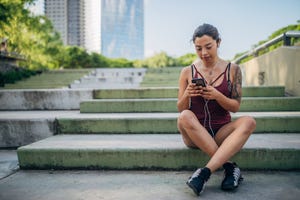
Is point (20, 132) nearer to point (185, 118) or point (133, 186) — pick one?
point (133, 186)

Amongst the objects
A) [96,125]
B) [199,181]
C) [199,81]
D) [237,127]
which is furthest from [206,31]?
[96,125]

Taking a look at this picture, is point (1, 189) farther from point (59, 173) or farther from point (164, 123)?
point (164, 123)

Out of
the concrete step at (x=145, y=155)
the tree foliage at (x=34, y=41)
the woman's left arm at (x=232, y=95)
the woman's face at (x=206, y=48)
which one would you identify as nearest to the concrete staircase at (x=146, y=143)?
the concrete step at (x=145, y=155)

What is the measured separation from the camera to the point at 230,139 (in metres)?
1.97

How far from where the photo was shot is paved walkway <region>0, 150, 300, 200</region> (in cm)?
186

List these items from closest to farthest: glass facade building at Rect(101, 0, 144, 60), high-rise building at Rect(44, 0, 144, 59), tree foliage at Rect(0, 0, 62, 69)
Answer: tree foliage at Rect(0, 0, 62, 69), high-rise building at Rect(44, 0, 144, 59), glass facade building at Rect(101, 0, 144, 60)

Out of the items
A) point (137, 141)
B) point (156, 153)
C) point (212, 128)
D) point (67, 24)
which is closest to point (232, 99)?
point (212, 128)

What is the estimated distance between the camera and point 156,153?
239cm

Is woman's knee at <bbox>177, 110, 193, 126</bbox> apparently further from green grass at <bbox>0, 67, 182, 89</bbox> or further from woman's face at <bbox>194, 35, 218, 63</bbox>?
green grass at <bbox>0, 67, 182, 89</bbox>

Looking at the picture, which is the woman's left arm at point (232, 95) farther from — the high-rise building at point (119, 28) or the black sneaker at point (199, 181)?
the high-rise building at point (119, 28)

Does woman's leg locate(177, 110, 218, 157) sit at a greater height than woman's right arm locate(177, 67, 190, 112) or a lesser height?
lesser

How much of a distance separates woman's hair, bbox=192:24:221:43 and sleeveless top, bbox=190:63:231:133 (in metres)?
0.32

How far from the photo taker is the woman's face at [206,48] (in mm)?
2062

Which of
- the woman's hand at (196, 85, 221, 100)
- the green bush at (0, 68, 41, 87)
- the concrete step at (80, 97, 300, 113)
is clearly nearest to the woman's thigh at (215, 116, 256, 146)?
the woman's hand at (196, 85, 221, 100)
